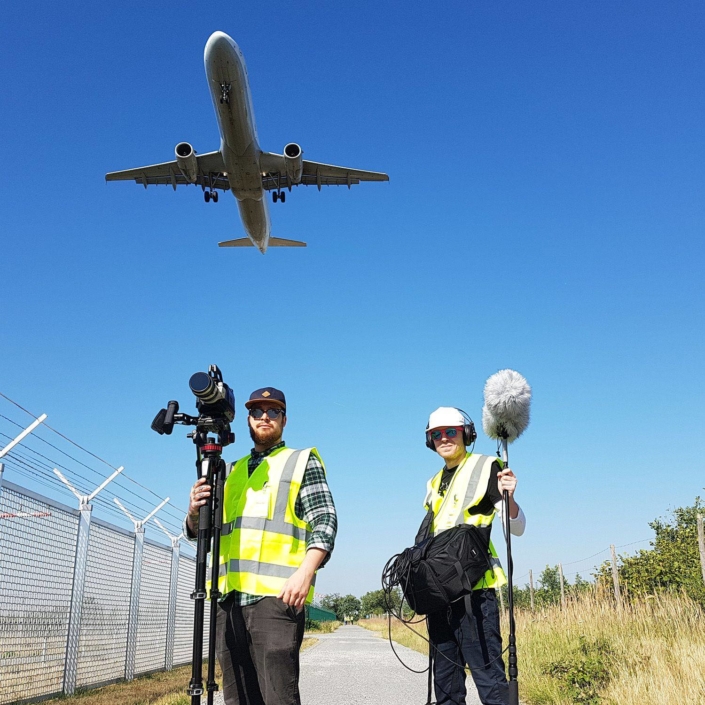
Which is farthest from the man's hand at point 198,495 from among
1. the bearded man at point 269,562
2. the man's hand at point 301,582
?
the man's hand at point 301,582

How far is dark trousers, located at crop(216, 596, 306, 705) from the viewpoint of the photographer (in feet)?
9.88

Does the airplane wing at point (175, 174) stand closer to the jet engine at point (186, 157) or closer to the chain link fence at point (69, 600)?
the jet engine at point (186, 157)

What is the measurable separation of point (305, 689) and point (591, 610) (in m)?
4.01

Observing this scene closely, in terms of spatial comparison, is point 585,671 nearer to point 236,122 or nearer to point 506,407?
point 506,407

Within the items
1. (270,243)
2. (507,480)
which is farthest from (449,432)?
(270,243)

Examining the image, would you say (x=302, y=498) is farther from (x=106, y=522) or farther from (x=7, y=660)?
(x=106, y=522)

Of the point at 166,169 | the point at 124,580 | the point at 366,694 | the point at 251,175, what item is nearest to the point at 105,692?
the point at 124,580

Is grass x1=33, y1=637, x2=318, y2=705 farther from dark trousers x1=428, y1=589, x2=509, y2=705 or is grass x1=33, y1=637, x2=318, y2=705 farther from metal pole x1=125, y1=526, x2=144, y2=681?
dark trousers x1=428, y1=589, x2=509, y2=705

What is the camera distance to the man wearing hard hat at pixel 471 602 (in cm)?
362

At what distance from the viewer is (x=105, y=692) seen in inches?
324

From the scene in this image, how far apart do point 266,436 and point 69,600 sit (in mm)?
5568

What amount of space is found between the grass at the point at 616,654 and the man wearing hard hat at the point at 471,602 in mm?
2058

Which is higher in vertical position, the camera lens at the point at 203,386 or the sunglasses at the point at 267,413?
the camera lens at the point at 203,386

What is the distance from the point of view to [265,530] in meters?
3.26
